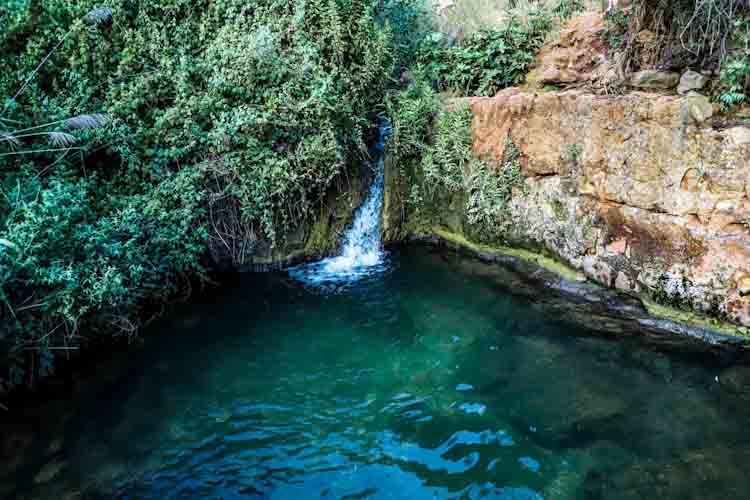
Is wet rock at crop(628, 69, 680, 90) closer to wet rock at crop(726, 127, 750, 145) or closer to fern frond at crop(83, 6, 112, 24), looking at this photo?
wet rock at crop(726, 127, 750, 145)

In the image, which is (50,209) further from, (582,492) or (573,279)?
(573,279)

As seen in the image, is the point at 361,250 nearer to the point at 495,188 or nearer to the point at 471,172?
the point at 471,172

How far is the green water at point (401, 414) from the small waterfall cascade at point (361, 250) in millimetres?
1022

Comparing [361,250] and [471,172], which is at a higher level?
[471,172]

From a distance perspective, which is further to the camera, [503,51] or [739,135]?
[503,51]

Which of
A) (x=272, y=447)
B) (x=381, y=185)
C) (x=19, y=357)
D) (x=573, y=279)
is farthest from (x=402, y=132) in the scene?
(x=19, y=357)

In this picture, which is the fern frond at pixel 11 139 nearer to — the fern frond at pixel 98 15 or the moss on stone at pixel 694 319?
the fern frond at pixel 98 15

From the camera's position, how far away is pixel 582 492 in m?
3.82

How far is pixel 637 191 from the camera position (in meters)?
5.89

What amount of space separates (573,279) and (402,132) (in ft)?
11.4

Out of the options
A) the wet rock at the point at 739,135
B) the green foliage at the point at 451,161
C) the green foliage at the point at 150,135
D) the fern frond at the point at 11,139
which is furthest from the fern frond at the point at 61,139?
the wet rock at the point at 739,135

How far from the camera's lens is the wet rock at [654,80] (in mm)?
5887

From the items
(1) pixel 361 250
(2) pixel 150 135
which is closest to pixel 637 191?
(1) pixel 361 250

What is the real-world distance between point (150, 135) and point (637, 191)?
246 inches
